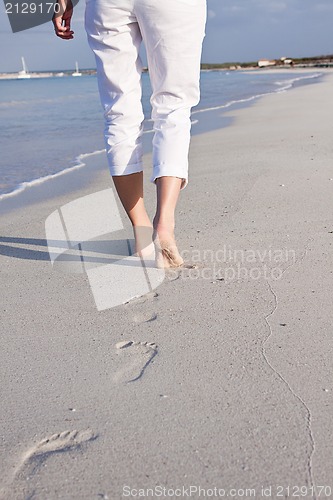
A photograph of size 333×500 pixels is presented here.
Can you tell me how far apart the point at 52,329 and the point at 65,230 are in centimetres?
108

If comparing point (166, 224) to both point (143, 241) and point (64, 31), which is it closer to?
point (143, 241)

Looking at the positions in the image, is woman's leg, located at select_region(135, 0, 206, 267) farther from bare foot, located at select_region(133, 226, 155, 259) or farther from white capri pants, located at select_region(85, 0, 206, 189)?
bare foot, located at select_region(133, 226, 155, 259)

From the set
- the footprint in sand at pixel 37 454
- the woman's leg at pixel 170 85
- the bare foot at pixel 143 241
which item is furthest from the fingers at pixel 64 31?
the footprint in sand at pixel 37 454

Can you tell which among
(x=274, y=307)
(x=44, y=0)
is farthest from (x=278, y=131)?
(x=274, y=307)

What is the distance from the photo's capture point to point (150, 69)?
2.05m

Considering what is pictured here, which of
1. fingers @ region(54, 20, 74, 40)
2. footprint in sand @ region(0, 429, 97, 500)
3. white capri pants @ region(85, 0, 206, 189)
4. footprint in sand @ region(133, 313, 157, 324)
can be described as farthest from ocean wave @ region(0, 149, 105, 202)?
footprint in sand @ region(0, 429, 97, 500)

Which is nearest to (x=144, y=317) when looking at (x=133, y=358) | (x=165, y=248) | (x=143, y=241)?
(x=133, y=358)

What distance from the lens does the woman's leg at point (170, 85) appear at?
1.94 metres

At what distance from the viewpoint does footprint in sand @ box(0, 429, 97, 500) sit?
1021mm

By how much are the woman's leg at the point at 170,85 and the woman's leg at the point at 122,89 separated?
0.06m

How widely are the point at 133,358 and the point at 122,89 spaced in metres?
1.02

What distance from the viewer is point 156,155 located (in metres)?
2.06

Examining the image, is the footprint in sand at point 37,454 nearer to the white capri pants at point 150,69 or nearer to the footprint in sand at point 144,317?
the footprint in sand at point 144,317

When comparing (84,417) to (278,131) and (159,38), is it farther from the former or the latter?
(278,131)
